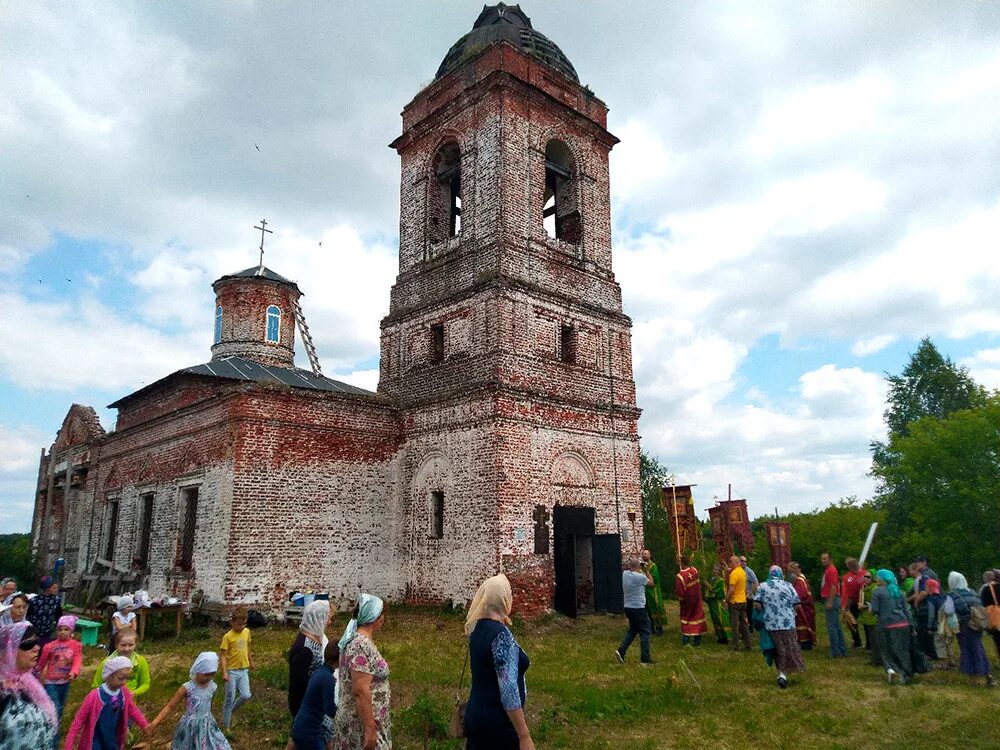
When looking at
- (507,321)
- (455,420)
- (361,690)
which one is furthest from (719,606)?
(361,690)

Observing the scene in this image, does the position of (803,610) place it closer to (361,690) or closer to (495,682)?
(495,682)

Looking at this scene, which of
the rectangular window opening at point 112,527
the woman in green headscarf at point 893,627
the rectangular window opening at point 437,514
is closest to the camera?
the woman in green headscarf at point 893,627

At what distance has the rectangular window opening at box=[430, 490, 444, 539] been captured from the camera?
14.7 meters

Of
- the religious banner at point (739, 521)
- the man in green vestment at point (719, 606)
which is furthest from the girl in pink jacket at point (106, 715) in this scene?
the religious banner at point (739, 521)

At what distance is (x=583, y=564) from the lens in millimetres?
15086

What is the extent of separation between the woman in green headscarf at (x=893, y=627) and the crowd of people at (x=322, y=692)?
21.1 ft

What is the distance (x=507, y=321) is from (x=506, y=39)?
7157 mm

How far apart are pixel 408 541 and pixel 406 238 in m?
7.68

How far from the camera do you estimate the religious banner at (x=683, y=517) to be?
52.8 ft

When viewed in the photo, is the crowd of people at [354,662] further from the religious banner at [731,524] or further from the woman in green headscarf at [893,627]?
the religious banner at [731,524]

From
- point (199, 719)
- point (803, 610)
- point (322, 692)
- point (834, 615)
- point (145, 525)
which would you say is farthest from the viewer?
point (145, 525)

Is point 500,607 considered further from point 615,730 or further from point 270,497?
point 270,497

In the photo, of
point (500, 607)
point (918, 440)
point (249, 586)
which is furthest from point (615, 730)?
point (918, 440)

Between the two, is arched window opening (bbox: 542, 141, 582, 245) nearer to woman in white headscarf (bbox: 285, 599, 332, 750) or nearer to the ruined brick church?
the ruined brick church
